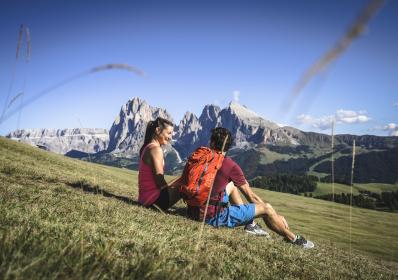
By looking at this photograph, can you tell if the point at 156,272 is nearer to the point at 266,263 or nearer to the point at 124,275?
the point at 124,275

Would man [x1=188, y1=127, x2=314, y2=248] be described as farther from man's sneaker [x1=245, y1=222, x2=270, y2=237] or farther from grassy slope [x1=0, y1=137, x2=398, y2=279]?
grassy slope [x1=0, y1=137, x2=398, y2=279]

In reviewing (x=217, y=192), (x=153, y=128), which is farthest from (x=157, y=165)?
(x=217, y=192)

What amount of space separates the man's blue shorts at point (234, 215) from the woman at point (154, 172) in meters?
1.49

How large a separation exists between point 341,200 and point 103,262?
681 feet

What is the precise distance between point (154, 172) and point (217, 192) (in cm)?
204

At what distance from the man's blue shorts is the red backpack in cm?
71

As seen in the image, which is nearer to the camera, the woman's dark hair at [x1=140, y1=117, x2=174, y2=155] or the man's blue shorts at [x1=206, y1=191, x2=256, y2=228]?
the man's blue shorts at [x1=206, y1=191, x2=256, y2=228]

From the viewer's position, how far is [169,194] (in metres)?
9.84

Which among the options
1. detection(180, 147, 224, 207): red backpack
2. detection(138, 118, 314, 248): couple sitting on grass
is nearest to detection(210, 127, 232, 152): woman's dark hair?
detection(138, 118, 314, 248): couple sitting on grass

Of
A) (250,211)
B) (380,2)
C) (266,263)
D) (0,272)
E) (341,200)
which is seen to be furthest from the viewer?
(341,200)

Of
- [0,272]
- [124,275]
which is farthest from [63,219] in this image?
[0,272]

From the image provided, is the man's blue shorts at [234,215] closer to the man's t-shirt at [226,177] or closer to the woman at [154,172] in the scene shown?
the man's t-shirt at [226,177]

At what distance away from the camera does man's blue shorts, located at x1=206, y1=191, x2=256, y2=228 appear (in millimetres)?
9062

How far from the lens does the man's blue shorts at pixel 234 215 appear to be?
906 cm
